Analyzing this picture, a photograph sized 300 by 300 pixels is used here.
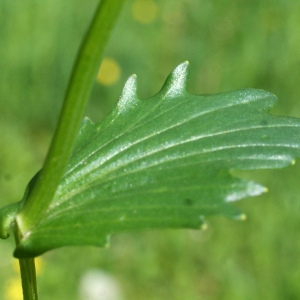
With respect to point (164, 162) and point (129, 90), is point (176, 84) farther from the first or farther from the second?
point (164, 162)

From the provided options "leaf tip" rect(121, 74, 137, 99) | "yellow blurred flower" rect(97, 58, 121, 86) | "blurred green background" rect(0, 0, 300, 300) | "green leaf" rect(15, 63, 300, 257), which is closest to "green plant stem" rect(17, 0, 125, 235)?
"green leaf" rect(15, 63, 300, 257)

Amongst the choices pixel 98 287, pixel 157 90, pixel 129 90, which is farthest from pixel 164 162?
pixel 157 90

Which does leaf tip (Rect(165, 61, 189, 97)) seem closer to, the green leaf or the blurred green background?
the green leaf

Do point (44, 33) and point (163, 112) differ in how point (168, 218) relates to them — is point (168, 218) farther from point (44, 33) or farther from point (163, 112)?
point (44, 33)

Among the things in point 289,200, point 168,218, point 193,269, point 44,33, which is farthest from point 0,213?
point 44,33

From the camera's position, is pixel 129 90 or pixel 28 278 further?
pixel 129 90

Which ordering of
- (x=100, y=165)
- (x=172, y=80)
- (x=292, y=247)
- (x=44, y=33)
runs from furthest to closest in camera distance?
(x=44, y=33), (x=292, y=247), (x=172, y=80), (x=100, y=165)

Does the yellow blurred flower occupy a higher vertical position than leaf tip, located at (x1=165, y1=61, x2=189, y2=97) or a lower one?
higher
